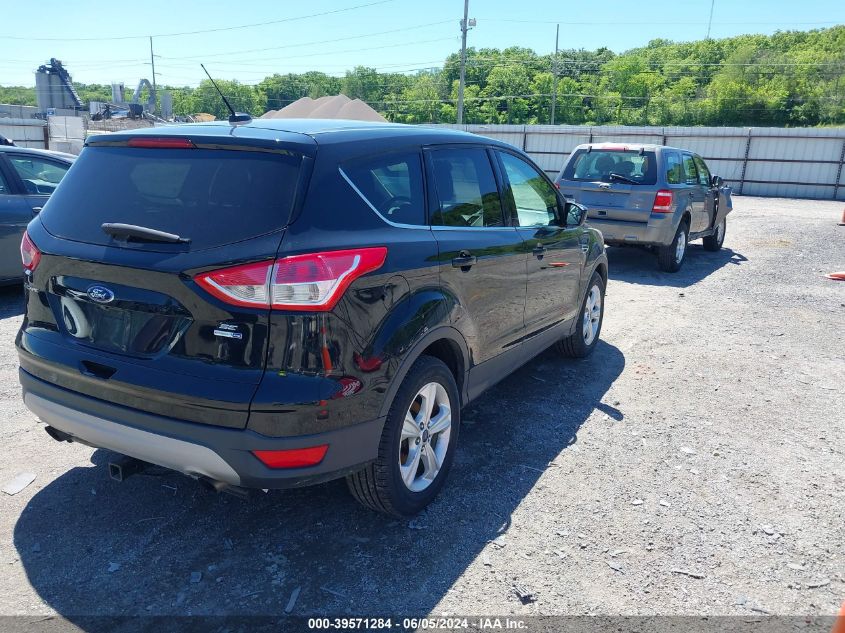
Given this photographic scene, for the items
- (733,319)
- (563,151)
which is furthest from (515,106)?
(733,319)

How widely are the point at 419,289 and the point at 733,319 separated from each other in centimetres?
574

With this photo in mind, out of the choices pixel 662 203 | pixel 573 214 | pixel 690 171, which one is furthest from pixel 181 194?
pixel 690 171

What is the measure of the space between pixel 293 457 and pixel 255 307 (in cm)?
60

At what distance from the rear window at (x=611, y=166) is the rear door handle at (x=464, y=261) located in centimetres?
690

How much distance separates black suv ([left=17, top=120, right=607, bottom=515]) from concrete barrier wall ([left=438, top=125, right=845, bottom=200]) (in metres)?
25.6

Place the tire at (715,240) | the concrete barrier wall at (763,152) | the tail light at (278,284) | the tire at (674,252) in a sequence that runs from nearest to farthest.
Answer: the tail light at (278,284), the tire at (674,252), the tire at (715,240), the concrete barrier wall at (763,152)

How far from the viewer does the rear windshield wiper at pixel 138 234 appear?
8.50 ft

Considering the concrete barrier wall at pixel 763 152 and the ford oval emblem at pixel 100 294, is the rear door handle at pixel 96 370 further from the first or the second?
the concrete barrier wall at pixel 763 152

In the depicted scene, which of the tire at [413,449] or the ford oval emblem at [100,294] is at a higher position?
the ford oval emblem at [100,294]

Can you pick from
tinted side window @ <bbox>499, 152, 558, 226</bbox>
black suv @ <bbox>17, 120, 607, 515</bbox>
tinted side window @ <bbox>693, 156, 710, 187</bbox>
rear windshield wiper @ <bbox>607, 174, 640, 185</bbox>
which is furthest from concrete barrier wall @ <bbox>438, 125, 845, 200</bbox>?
black suv @ <bbox>17, 120, 607, 515</bbox>

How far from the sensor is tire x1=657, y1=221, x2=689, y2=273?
9875 millimetres

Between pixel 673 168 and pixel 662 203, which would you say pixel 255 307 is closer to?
pixel 662 203

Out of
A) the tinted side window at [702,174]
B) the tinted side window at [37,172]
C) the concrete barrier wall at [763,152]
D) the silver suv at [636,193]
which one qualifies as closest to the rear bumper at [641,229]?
the silver suv at [636,193]

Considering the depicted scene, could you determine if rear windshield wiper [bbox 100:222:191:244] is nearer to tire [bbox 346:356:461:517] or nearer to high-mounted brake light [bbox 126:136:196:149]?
high-mounted brake light [bbox 126:136:196:149]
